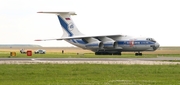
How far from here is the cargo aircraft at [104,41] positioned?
234ft

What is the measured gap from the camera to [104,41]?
245 feet

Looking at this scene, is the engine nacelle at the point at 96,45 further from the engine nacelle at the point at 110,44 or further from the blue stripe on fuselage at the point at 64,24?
the blue stripe on fuselage at the point at 64,24

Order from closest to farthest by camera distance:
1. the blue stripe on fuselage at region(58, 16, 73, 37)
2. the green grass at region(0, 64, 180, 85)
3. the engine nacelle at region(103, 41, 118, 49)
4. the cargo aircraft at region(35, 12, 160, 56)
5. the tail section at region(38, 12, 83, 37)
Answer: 1. the green grass at region(0, 64, 180, 85)
2. the cargo aircraft at region(35, 12, 160, 56)
3. the engine nacelle at region(103, 41, 118, 49)
4. the blue stripe on fuselage at region(58, 16, 73, 37)
5. the tail section at region(38, 12, 83, 37)

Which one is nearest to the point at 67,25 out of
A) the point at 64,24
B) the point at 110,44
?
the point at 64,24

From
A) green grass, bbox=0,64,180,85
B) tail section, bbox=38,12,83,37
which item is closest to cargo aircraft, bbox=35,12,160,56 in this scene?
tail section, bbox=38,12,83,37

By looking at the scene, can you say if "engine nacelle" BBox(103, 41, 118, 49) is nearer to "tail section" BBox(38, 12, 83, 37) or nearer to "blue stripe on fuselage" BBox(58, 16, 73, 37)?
"tail section" BBox(38, 12, 83, 37)

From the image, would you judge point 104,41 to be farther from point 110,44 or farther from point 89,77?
point 89,77

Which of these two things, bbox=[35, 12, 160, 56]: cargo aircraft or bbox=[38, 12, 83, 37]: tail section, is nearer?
bbox=[35, 12, 160, 56]: cargo aircraft

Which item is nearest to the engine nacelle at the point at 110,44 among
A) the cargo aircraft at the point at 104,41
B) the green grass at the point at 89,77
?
the cargo aircraft at the point at 104,41

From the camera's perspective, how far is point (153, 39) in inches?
2805

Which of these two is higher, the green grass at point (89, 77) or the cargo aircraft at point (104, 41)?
the cargo aircraft at point (104, 41)

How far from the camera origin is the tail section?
76.8 metres

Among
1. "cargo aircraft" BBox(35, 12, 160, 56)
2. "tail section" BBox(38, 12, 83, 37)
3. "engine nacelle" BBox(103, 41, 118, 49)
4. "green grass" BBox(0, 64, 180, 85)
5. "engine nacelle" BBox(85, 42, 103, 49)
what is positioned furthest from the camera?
"tail section" BBox(38, 12, 83, 37)

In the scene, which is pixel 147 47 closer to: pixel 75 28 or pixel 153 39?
pixel 153 39
